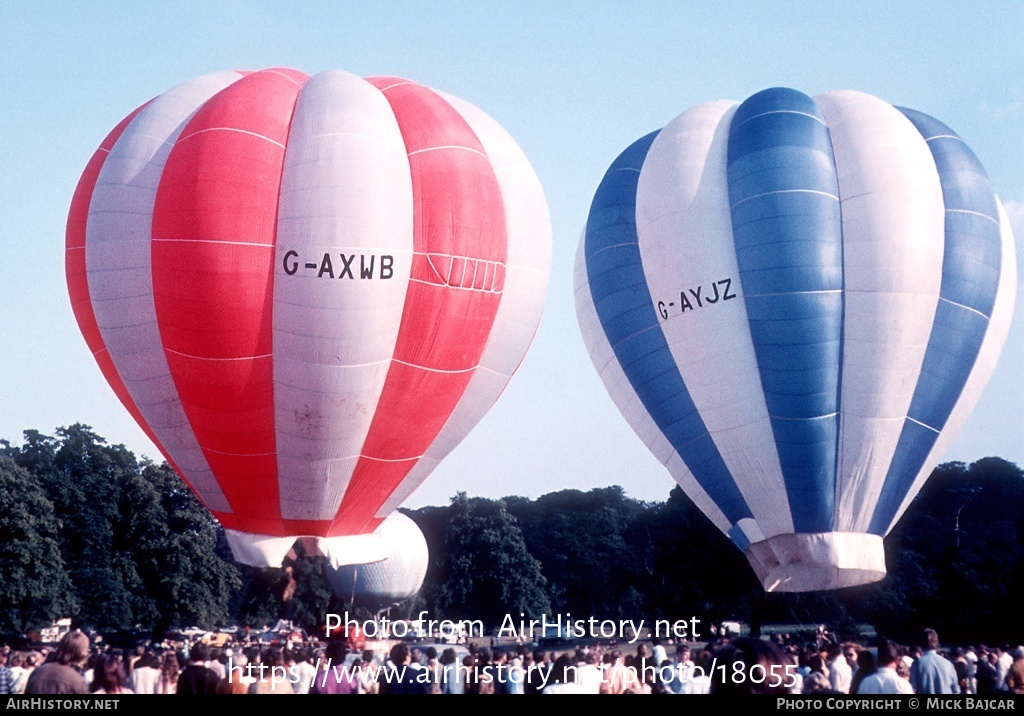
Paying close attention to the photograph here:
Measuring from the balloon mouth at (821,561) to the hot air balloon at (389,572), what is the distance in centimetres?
681

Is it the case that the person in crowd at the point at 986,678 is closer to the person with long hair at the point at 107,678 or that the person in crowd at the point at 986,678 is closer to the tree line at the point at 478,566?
the person with long hair at the point at 107,678

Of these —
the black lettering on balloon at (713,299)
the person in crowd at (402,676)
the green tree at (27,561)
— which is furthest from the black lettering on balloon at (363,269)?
the green tree at (27,561)

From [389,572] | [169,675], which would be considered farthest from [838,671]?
[389,572]

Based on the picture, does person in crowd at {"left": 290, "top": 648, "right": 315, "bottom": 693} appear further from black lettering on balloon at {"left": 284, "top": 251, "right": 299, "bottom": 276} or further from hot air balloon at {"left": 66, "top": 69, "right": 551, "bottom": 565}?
black lettering on balloon at {"left": 284, "top": 251, "right": 299, "bottom": 276}

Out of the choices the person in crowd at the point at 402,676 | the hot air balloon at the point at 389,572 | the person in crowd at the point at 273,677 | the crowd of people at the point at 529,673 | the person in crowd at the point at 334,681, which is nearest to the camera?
the crowd of people at the point at 529,673

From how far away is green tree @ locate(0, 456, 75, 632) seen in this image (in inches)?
1415

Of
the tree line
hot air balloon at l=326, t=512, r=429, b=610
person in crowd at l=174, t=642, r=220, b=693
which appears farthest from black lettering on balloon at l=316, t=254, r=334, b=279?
the tree line

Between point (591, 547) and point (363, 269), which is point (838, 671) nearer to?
point (363, 269)

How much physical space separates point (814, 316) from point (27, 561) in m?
29.4

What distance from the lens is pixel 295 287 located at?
15844 mm

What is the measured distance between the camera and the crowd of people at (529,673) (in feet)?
20.1

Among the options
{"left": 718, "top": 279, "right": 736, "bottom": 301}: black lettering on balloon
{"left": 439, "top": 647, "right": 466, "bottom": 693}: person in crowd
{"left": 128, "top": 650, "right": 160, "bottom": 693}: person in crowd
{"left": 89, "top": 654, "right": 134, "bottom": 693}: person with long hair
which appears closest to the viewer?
{"left": 89, "top": 654, "right": 134, "bottom": 693}: person with long hair

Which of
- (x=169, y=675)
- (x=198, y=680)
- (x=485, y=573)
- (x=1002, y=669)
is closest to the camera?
(x=198, y=680)

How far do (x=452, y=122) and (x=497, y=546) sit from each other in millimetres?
36655
